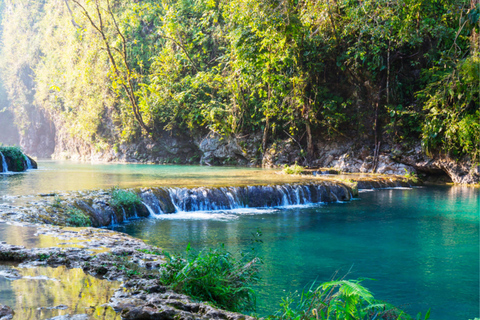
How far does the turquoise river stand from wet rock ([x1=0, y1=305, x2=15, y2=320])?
2504mm

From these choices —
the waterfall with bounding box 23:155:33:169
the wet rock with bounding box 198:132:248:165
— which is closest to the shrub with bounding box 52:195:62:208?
the waterfall with bounding box 23:155:33:169

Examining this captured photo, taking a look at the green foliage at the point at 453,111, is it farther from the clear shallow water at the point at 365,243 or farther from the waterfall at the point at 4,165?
the waterfall at the point at 4,165

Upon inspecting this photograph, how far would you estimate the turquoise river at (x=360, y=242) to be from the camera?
17.0 ft

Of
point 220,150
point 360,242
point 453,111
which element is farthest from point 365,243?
point 220,150

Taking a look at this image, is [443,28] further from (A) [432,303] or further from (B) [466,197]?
(A) [432,303]

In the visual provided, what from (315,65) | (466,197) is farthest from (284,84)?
(466,197)

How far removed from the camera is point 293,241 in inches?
308

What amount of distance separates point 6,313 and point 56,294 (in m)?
0.47

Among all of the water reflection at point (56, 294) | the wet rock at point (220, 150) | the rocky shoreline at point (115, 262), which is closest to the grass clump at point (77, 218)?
the rocky shoreline at point (115, 262)

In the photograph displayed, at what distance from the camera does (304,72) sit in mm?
19875

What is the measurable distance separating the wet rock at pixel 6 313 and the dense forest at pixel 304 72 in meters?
12.2

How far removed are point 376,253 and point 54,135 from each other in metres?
44.8

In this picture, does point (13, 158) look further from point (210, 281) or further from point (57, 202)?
point (210, 281)

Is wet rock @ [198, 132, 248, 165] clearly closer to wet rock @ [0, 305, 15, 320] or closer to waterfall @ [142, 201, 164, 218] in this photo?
waterfall @ [142, 201, 164, 218]
